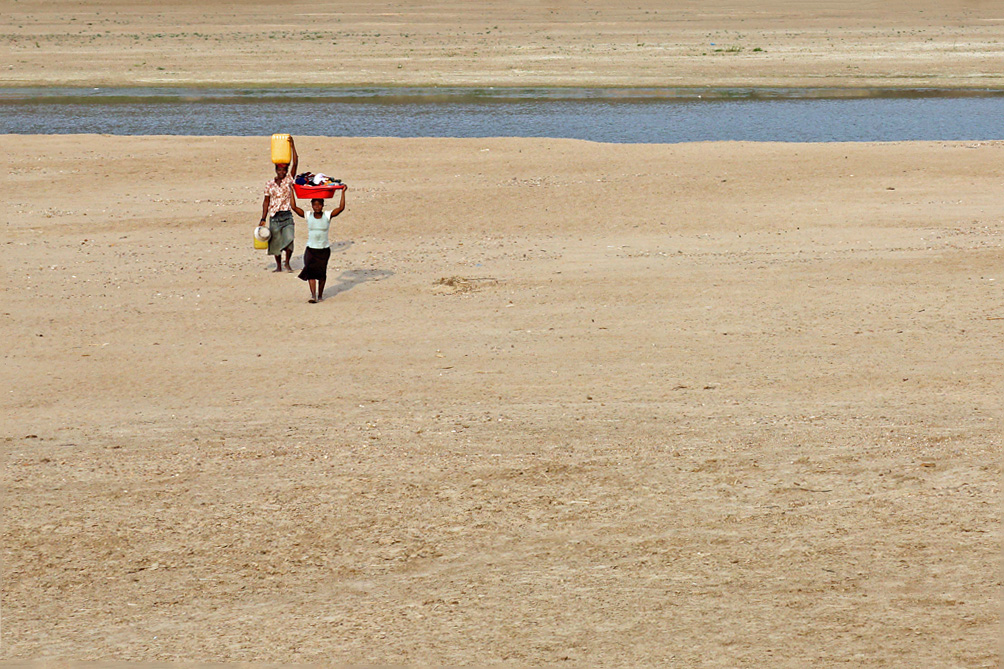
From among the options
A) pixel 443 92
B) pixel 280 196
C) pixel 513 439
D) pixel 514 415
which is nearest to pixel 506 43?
pixel 443 92

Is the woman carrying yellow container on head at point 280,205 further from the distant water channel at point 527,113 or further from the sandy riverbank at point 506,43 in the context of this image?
the sandy riverbank at point 506,43

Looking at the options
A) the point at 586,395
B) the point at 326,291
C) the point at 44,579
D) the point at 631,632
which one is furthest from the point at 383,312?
the point at 631,632

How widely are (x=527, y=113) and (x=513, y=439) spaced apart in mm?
21531

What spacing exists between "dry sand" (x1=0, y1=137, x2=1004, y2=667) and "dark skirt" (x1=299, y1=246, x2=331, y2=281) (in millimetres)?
387

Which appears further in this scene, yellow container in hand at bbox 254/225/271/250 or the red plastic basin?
yellow container in hand at bbox 254/225/271/250

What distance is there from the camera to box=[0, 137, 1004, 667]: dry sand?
604 cm

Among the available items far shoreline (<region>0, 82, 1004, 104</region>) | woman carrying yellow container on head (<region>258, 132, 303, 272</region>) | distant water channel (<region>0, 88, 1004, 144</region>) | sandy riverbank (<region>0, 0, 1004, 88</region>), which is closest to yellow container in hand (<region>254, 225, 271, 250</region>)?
woman carrying yellow container on head (<region>258, 132, 303, 272</region>)

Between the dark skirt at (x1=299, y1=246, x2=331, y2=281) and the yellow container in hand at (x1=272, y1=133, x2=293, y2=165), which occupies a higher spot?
the yellow container in hand at (x1=272, y1=133, x2=293, y2=165)

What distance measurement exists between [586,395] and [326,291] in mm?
4711

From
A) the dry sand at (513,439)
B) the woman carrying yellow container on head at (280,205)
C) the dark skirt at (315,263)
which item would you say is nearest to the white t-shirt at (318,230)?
the dark skirt at (315,263)

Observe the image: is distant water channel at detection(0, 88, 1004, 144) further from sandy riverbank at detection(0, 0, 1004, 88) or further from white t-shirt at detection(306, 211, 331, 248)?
white t-shirt at detection(306, 211, 331, 248)

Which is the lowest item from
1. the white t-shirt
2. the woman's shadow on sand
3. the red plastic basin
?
the woman's shadow on sand

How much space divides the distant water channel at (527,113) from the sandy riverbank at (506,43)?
1211mm

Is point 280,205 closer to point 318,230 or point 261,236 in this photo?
point 261,236
